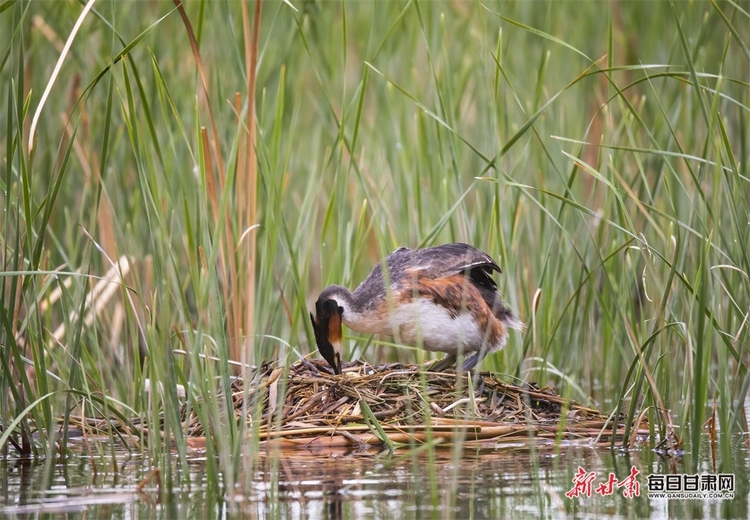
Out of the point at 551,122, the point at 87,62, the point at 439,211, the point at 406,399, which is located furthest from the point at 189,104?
the point at 406,399

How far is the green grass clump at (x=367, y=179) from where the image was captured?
5117mm

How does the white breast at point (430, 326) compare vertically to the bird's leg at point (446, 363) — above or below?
above

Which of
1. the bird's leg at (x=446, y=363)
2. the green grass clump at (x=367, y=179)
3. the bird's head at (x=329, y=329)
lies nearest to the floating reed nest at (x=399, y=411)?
the bird's head at (x=329, y=329)

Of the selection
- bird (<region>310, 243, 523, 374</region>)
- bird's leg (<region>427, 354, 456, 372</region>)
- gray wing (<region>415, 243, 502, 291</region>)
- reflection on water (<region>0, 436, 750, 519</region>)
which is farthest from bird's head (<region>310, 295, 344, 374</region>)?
reflection on water (<region>0, 436, 750, 519</region>)

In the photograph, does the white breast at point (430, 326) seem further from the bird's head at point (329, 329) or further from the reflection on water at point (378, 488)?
the reflection on water at point (378, 488)

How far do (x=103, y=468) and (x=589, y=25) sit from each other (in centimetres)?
570

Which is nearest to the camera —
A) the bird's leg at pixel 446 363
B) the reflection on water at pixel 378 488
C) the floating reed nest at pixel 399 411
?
the reflection on water at pixel 378 488

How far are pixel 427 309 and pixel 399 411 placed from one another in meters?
0.72

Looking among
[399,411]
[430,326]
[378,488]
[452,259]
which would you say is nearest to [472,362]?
[430,326]

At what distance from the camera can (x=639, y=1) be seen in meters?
8.37

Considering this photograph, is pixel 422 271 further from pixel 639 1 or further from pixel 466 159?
pixel 639 1

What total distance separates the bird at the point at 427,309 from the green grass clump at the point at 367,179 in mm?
212

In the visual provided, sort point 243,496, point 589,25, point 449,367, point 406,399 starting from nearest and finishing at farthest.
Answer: point 243,496, point 406,399, point 449,367, point 589,25

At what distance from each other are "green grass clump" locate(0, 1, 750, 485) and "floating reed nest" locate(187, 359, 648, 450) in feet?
0.82
